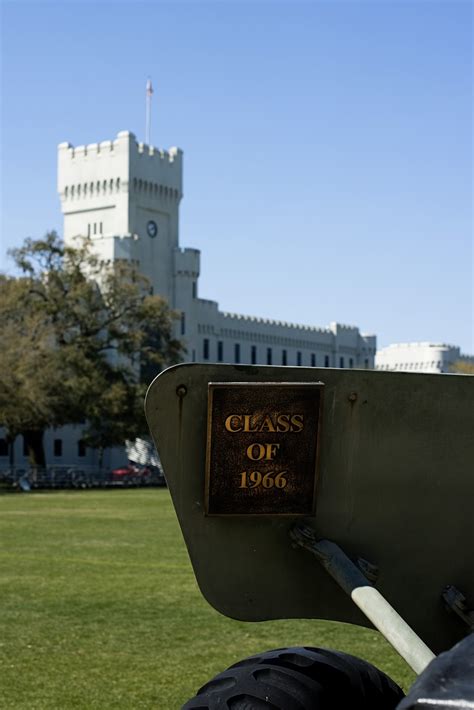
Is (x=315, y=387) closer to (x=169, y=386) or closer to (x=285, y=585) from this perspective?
(x=169, y=386)

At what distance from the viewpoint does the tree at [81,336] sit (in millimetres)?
54219

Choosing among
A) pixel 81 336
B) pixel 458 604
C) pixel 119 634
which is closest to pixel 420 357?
pixel 81 336

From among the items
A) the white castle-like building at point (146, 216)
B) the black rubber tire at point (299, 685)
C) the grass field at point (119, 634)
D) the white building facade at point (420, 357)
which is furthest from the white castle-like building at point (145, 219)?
the black rubber tire at point (299, 685)

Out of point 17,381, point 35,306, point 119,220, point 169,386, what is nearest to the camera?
point 169,386

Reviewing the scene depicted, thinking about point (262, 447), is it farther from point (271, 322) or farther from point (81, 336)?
point (271, 322)

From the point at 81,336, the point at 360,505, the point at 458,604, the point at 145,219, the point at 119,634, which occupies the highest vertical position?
the point at 145,219

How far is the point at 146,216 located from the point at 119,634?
78764 mm

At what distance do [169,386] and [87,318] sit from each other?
57761 mm

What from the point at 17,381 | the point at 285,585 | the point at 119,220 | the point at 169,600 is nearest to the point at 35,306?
the point at 17,381

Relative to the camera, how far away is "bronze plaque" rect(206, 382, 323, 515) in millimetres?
2672

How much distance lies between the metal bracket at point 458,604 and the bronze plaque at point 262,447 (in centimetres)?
40

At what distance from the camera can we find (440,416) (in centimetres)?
287

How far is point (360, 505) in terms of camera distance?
112 inches

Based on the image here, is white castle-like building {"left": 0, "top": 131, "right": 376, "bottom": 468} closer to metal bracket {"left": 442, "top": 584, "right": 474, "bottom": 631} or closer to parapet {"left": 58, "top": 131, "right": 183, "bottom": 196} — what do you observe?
parapet {"left": 58, "top": 131, "right": 183, "bottom": 196}
